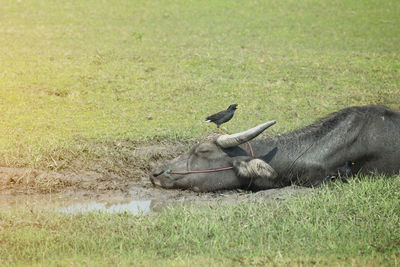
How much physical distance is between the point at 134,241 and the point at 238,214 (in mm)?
1236

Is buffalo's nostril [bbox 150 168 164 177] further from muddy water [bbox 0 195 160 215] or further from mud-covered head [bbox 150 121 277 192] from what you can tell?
muddy water [bbox 0 195 160 215]

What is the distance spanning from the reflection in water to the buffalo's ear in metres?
1.12

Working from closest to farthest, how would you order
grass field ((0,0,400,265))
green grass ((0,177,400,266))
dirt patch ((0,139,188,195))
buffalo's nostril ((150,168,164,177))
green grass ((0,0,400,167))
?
1. green grass ((0,177,400,266))
2. grass field ((0,0,400,265))
3. dirt patch ((0,139,188,195))
4. buffalo's nostril ((150,168,164,177))
5. green grass ((0,0,400,167))

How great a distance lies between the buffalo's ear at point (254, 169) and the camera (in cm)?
664

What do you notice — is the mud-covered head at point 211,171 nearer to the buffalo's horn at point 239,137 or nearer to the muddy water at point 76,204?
the buffalo's horn at point 239,137

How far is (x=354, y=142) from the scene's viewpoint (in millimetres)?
6848

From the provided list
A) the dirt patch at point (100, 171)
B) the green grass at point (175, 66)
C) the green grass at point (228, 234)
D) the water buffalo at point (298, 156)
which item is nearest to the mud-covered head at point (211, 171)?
the water buffalo at point (298, 156)

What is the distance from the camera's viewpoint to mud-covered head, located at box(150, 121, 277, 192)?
691 centimetres

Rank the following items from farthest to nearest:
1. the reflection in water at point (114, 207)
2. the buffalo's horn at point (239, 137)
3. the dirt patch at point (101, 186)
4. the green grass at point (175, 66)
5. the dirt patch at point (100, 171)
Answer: the green grass at point (175, 66) < the dirt patch at point (100, 171) < the dirt patch at point (101, 186) < the buffalo's horn at point (239, 137) < the reflection in water at point (114, 207)

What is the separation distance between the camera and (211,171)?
6.96 meters

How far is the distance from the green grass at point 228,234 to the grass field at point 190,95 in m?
0.02

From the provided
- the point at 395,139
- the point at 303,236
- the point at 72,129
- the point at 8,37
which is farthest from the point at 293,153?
the point at 8,37

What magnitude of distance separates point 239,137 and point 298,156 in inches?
31.6

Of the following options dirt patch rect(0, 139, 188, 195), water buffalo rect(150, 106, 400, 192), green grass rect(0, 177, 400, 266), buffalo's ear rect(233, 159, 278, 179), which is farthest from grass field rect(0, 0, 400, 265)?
buffalo's ear rect(233, 159, 278, 179)
